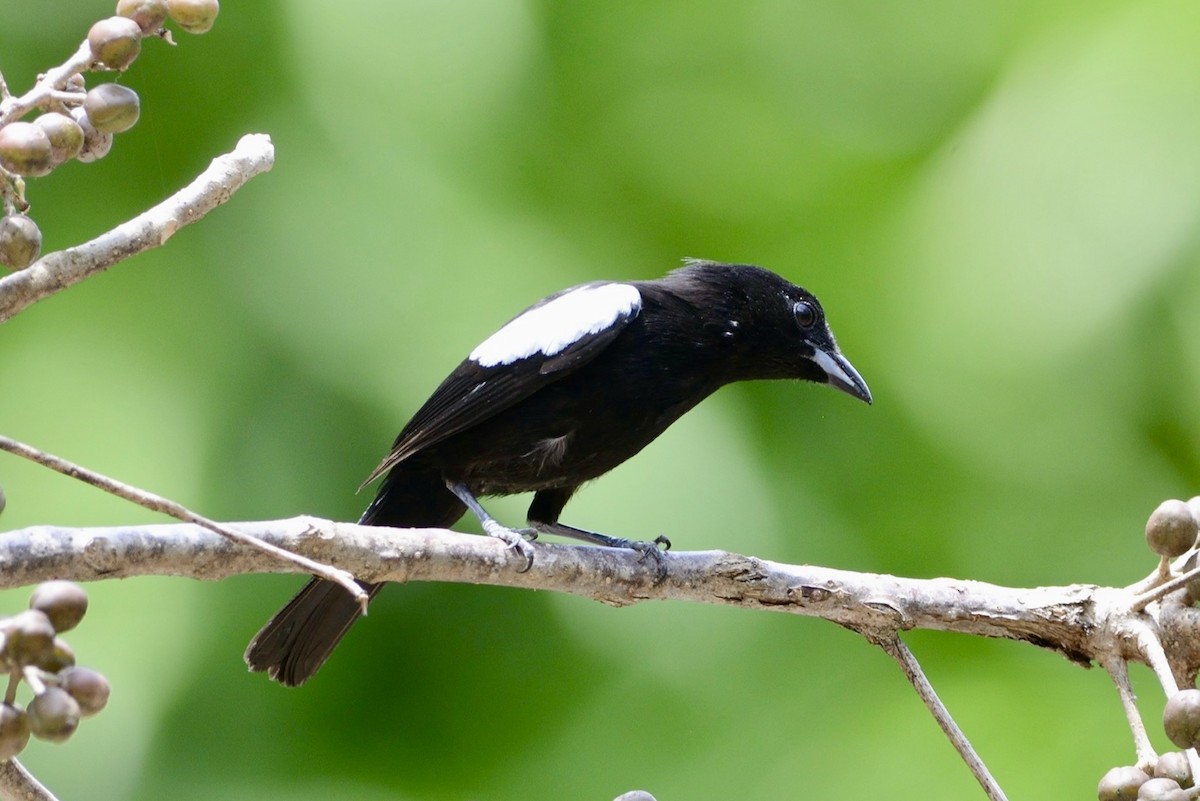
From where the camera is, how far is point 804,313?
9.30 feet

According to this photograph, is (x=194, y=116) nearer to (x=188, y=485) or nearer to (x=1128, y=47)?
(x=188, y=485)

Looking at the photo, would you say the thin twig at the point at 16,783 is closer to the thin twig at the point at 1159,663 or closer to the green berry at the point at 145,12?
the green berry at the point at 145,12

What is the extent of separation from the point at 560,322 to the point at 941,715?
1.20 meters

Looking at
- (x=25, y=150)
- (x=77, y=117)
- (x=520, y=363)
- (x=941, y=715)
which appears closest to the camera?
(x=25, y=150)

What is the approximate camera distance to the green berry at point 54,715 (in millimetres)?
872

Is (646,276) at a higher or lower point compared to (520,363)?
higher

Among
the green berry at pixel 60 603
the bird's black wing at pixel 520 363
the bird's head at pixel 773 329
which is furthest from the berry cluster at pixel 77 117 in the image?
the bird's head at pixel 773 329

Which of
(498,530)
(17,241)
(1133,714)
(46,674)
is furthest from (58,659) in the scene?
(498,530)

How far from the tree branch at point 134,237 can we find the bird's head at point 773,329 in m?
1.38

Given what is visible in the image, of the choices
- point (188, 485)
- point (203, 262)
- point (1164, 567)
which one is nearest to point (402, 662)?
point (188, 485)

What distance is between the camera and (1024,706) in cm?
342

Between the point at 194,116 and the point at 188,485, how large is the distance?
1.10m

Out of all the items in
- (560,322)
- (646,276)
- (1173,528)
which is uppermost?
(646,276)

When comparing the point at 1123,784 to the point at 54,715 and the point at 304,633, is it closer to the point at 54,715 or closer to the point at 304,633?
the point at 54,715
